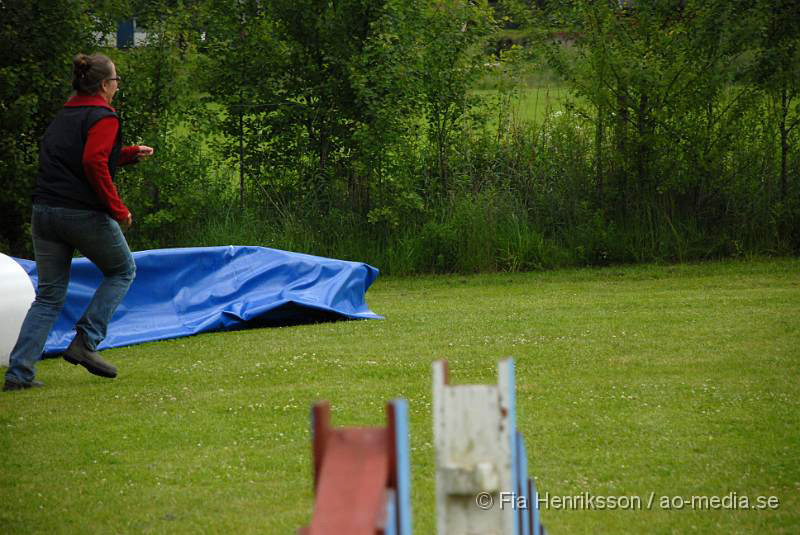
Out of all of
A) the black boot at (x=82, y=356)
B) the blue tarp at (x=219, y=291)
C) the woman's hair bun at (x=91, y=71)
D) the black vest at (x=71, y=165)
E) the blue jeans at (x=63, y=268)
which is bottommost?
the blue tarp at (x=219, y=291)

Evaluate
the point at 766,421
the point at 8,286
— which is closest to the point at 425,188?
the point at 8,286

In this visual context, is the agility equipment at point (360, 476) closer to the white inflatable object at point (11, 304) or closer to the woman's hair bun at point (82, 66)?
the woman's hair bun at point (82, 66)

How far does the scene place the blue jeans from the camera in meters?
6.25

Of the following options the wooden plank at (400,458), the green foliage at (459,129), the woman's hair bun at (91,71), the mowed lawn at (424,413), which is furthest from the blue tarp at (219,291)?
the wooden plank at (400,458)

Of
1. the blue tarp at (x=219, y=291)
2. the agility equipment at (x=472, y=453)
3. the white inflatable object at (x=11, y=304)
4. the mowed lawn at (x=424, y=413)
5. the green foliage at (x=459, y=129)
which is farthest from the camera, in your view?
the green foliage at (x=459, y=129)

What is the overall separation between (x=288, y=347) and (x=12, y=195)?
5.32m

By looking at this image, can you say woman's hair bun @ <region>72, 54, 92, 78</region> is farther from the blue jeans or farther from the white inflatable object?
the white inflatable object

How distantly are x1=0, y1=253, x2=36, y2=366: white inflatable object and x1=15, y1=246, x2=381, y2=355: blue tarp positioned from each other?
1.51 ft

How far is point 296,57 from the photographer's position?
13.0 m

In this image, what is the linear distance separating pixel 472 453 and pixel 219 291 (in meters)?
7.35

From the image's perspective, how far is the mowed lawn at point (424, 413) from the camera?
413 cm

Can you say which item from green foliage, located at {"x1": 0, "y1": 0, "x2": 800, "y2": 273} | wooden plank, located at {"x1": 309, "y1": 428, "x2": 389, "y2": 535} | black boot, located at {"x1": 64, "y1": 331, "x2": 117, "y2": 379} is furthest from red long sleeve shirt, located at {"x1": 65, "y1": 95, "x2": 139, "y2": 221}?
green foliage, located at {"x1": 0, "y1": 0, "x2": 800, "y2": 273}

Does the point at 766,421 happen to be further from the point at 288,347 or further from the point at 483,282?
the point at 483,282

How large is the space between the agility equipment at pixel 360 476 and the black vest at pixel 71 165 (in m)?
4.61
